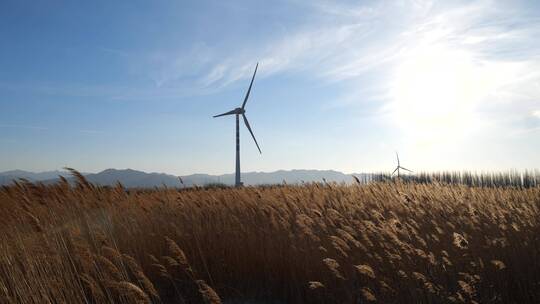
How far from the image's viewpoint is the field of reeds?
16.1 feet

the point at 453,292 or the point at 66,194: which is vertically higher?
the point at 66,194

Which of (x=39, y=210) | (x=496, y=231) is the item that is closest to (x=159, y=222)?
(x=39, y=210)

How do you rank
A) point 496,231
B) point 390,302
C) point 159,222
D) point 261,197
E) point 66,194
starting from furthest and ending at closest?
point 261,197, point 66,194, point 159,222, point 496,231, point 390,302

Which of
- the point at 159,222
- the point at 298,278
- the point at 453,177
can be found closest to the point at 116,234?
the point at 159,222

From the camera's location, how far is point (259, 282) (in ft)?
19.7

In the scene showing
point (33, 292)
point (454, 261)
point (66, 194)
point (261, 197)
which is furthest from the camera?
point (261, 197)

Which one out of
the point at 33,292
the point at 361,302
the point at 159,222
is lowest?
the point at 361,302

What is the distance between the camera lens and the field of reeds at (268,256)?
4918 millimetres

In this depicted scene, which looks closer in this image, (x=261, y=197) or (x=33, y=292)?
(x=33, y=292)

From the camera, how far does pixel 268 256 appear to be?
6090 mm

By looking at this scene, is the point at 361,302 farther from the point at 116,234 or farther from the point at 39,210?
the point at 39,210

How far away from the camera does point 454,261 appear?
18.6 ft

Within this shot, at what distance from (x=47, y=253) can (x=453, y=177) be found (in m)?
32.2

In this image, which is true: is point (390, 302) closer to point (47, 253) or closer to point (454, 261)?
point (454, 261)
